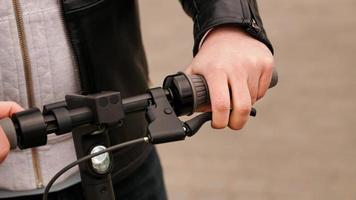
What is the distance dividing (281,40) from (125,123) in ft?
11.4

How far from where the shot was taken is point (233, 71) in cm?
130

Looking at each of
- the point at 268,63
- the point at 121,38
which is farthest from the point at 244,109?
the point at 121,38

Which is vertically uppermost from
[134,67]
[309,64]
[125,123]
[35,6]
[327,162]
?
[35,6]

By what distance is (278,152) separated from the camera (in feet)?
12.3

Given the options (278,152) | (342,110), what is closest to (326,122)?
(342,110)

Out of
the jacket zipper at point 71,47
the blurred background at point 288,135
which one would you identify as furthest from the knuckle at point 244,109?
the blurred background at point 288,135

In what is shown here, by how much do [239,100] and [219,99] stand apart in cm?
4

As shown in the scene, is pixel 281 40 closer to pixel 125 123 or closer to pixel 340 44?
pixel 340 44

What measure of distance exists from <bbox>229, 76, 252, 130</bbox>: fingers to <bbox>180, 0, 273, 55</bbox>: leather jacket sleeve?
6.8 inches

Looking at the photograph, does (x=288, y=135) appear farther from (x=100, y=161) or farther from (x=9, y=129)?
(x=9, y=129)

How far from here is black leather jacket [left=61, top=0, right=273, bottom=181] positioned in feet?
4.73

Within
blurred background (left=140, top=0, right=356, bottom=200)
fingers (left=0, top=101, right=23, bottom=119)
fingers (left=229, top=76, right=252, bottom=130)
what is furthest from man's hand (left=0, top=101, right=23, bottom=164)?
blurred background (left=140, top=0, right=356, bottom=200)

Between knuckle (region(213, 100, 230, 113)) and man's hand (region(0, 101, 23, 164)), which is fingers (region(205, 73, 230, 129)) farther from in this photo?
man's hand (region(0, 101, 23, 164))

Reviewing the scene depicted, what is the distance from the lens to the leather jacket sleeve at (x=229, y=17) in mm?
1417
